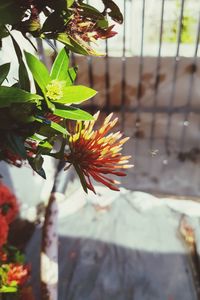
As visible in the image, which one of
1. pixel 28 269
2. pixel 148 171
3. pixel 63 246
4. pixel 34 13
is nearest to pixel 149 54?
pixel 148 171

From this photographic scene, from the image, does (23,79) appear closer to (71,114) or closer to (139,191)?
(71,114)

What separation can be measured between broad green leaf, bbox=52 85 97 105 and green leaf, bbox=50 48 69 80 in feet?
0.13

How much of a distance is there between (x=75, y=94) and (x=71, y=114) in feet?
0.11

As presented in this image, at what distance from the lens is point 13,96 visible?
0.58m

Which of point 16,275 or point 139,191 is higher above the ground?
point 16,275

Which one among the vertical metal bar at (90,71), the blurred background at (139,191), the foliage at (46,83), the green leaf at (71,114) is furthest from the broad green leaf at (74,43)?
the vertical metal bar at (90,71)

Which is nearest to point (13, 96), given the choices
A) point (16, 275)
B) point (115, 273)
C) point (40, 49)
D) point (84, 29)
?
point (84, 29)

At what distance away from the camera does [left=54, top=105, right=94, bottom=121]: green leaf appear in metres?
0.62

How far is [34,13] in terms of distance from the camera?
0.63 m

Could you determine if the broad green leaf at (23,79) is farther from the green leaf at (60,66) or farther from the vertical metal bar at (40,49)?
the vertical metal bar at (40,49)

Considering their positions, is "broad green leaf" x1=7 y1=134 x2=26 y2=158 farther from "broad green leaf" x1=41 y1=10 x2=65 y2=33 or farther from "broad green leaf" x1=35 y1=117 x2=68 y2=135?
"broad green leaf" x1=41 y1=10 x2=65 y2=33

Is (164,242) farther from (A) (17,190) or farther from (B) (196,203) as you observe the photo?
(A) (17,190)

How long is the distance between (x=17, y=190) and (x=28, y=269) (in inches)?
33.3

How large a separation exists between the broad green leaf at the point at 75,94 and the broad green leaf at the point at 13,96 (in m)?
0.06
